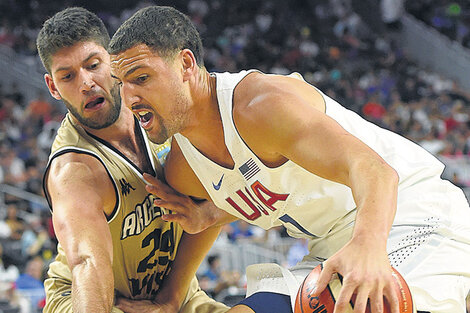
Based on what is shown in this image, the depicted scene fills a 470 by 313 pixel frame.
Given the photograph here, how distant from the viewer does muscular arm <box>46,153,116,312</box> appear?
285 centimetres

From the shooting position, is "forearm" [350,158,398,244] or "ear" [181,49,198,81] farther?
"ear" [181,49,198,81]

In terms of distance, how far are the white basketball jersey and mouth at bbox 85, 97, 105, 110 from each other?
1.76 ft

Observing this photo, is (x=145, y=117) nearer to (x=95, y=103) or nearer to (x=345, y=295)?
(x=95, y=103)

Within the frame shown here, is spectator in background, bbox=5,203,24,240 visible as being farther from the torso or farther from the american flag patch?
the american flag patch

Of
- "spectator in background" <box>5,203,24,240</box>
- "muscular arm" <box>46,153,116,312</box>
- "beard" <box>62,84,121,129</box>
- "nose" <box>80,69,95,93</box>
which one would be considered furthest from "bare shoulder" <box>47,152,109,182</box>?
"spectator in background" <box>5,203,24,240</box>

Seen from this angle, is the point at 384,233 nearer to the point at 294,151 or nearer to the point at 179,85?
the point at 294,151

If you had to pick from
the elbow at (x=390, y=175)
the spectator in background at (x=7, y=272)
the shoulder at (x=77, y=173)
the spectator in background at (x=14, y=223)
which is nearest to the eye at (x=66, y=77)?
the shoulder at (x=77, y=173)

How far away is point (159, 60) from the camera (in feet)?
9.09

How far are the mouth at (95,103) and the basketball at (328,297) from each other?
1.52m

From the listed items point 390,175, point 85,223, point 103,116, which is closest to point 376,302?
point 390,175

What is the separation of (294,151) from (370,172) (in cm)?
36

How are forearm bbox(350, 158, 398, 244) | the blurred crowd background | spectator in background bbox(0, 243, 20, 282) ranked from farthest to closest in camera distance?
1. the blurred crowd background
2. spectator in background bbox(0, 243, 20, 282)
3. forearm bbox(350, 158, 398, 244)

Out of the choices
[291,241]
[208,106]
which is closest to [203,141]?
[208,106]

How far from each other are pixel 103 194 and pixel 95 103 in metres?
0.48
